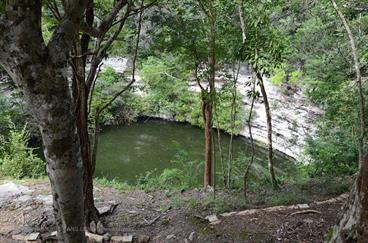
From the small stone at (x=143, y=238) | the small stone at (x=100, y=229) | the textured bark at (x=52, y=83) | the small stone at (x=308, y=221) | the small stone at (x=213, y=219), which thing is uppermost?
the textured bark at (x=52, y=83)

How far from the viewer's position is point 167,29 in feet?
17.7

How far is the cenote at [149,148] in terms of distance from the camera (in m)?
11.1

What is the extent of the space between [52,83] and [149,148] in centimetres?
1143

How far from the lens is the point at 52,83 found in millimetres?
1814

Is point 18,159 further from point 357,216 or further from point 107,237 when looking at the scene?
point 357,216

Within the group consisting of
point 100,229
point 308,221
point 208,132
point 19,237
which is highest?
point 208,132

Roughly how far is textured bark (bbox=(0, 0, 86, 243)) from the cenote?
8.09m

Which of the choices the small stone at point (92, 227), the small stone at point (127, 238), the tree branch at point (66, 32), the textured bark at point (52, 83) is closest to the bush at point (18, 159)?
the small stone at point (92, 227)

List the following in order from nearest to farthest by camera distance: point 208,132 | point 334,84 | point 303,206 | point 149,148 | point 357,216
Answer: point 357,216
point 303,206
point 208,132
point 334,84
point 149,148

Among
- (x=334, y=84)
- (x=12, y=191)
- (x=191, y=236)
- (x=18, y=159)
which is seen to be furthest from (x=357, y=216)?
(x=18, y=159)

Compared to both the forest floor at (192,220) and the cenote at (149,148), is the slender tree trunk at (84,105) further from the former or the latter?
the cenote at (149,148)

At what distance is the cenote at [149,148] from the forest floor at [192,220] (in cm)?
527

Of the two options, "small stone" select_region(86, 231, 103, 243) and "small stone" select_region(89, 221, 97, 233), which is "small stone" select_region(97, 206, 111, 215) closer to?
"small stone" select_region(89, 221, 97, 233)

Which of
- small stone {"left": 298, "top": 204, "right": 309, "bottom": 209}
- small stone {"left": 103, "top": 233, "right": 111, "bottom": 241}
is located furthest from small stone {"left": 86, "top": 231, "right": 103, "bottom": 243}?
small stone {"left": 298, "top": 204, "right": 309, "bottom": 209}
